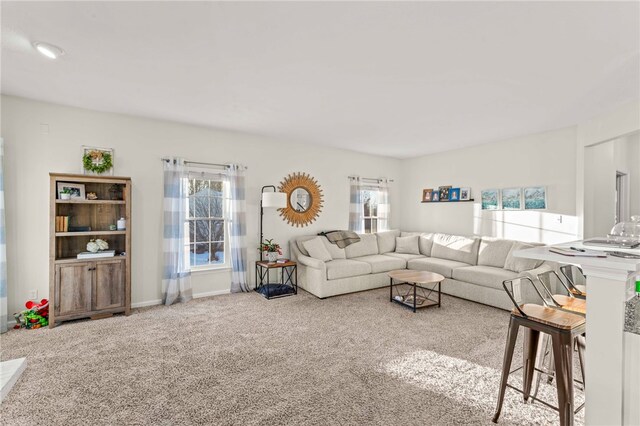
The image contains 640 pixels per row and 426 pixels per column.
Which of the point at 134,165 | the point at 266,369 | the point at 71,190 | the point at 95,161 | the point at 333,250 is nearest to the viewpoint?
the point at 266,369

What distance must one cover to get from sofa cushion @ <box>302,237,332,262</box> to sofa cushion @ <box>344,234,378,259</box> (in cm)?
57

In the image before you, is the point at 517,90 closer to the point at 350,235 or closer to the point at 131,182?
the point at 350,235

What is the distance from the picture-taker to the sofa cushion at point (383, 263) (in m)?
5.09

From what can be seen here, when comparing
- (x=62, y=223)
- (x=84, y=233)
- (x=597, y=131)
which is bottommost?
(x=84, y=233)

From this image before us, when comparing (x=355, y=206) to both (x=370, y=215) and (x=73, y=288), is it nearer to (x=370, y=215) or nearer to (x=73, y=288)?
(x=370, y=215)

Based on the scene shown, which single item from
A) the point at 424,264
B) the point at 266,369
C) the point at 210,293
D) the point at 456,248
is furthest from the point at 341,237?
the point at 266,369

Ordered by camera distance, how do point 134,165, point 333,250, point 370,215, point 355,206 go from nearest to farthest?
point 134,165, point 333,250, point 355,206, point 370,215

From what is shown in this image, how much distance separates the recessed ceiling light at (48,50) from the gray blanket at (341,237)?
413 cm

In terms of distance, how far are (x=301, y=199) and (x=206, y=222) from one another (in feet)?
5.55

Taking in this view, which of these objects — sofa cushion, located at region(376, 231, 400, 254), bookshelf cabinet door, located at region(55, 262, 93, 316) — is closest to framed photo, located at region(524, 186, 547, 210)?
sofa cushion, located at region(376, 231, 400, 254)

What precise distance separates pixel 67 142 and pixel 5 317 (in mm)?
2004

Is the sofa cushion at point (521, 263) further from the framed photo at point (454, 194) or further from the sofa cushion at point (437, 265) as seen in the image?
the framed photo at point (454, 194)

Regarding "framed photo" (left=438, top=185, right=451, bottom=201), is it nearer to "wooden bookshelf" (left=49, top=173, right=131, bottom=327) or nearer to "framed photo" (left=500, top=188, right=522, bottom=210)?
"framed photo" (left=500, top=188, right=522, bottom=210)

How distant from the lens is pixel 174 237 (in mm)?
4184
